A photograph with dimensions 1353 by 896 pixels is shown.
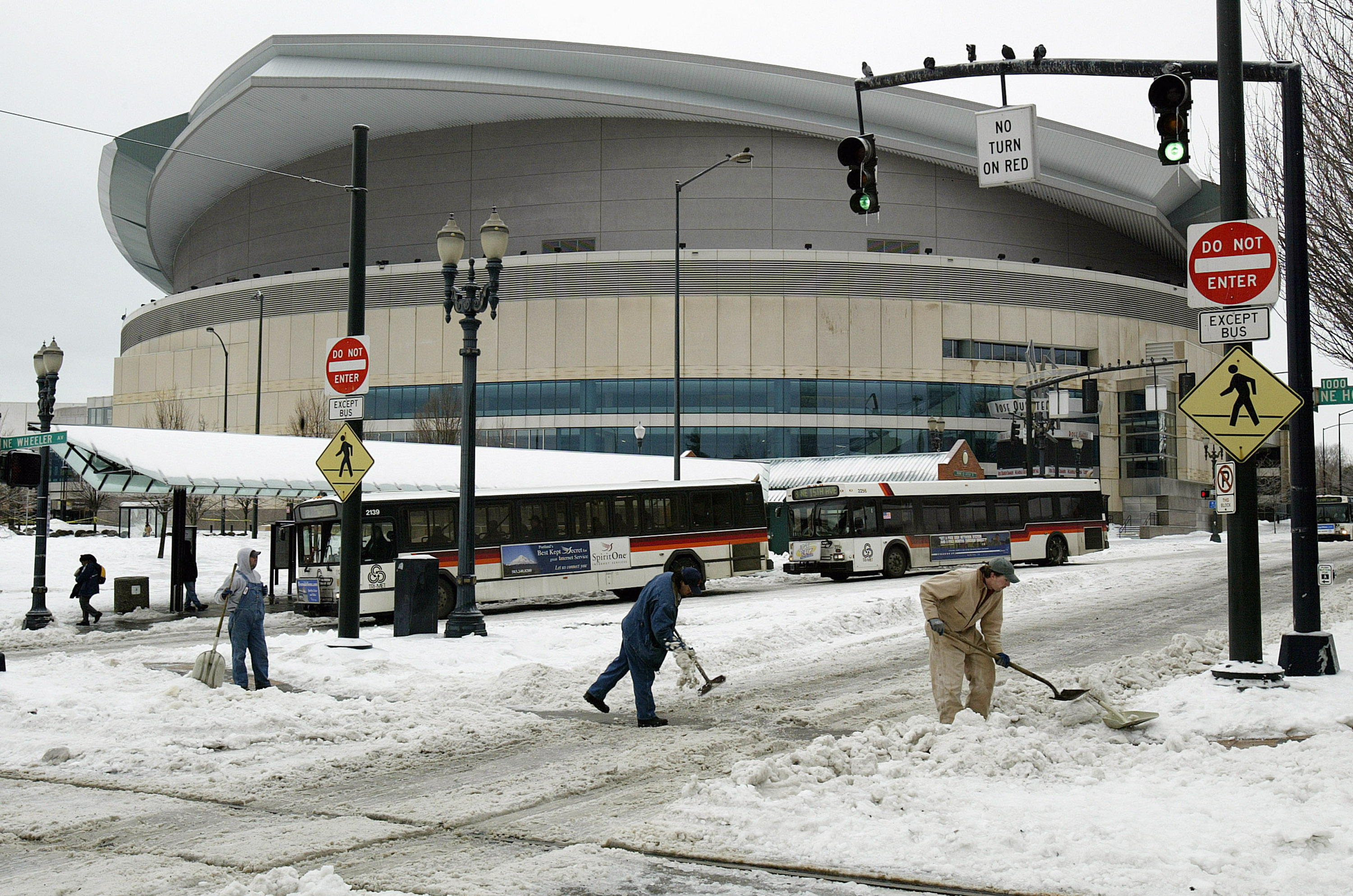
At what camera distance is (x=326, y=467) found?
15383 mm

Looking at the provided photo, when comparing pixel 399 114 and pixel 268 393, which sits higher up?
pixel 399 114

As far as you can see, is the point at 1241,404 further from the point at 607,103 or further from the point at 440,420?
the point at 607,103

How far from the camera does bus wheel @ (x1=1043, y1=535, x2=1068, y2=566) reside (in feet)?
122

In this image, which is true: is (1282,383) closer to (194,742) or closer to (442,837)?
(442,837)

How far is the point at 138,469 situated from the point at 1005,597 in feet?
61.7

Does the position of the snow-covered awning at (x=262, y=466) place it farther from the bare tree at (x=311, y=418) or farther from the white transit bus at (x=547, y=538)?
the bare tree at (x=311, y=418)

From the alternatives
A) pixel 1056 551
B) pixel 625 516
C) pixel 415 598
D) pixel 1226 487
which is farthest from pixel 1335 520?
pixel 415 598

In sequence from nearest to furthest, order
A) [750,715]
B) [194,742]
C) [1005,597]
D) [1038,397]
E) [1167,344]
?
[194,742] → [750,715] → [1005,597] → [1038,397] → [1167,344]

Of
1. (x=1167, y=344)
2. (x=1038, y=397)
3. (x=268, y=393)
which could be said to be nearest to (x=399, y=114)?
(x=268, y=393)

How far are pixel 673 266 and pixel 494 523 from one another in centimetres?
4974

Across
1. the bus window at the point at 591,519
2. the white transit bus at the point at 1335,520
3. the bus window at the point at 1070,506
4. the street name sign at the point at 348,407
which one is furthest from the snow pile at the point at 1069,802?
the white transit bus at the point at 1335,520

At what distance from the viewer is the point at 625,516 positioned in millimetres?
28812

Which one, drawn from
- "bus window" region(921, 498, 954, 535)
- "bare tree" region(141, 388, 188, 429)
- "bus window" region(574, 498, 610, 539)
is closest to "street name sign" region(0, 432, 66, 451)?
"bus window" region(574, 498, 610, 539)

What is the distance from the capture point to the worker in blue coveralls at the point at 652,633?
10.9m
